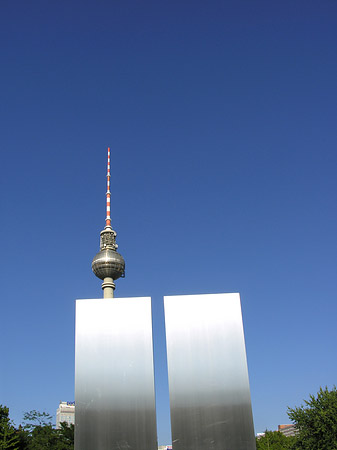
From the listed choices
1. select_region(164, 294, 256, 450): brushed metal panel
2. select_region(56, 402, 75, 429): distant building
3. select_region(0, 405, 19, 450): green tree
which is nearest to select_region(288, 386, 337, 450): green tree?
select_region(164, 294, 256, 450): brushed metal panel

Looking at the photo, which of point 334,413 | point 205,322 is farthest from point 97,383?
point 334,413

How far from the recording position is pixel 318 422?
35031mm

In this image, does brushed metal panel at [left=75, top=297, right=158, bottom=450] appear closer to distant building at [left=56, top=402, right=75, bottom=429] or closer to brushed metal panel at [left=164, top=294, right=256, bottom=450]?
brushed metal panel at [left=164, top=294, right=256, bottom=450]

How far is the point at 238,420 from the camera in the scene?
19.1 meters

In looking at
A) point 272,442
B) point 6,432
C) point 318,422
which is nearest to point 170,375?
point 318,422

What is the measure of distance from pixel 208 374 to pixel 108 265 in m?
32.6

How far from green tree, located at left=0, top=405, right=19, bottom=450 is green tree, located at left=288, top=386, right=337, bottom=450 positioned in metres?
25.7

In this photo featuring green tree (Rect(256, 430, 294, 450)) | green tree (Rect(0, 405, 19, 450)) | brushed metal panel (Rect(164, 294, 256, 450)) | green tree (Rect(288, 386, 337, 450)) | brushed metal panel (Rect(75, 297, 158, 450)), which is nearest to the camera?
brushed metal panel (Rect(164, 294, 256, 450))

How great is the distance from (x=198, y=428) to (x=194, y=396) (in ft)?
4.31

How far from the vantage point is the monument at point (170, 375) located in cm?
1908

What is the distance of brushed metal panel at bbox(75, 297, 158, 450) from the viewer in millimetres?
19188

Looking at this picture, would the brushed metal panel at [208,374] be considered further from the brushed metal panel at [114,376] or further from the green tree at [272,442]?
the green tree at [272,442]

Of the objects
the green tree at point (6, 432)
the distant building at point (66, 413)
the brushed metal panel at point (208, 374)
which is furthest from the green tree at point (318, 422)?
the distant building at point (66, 413)

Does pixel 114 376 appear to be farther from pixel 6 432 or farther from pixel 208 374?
pixel 6 432
